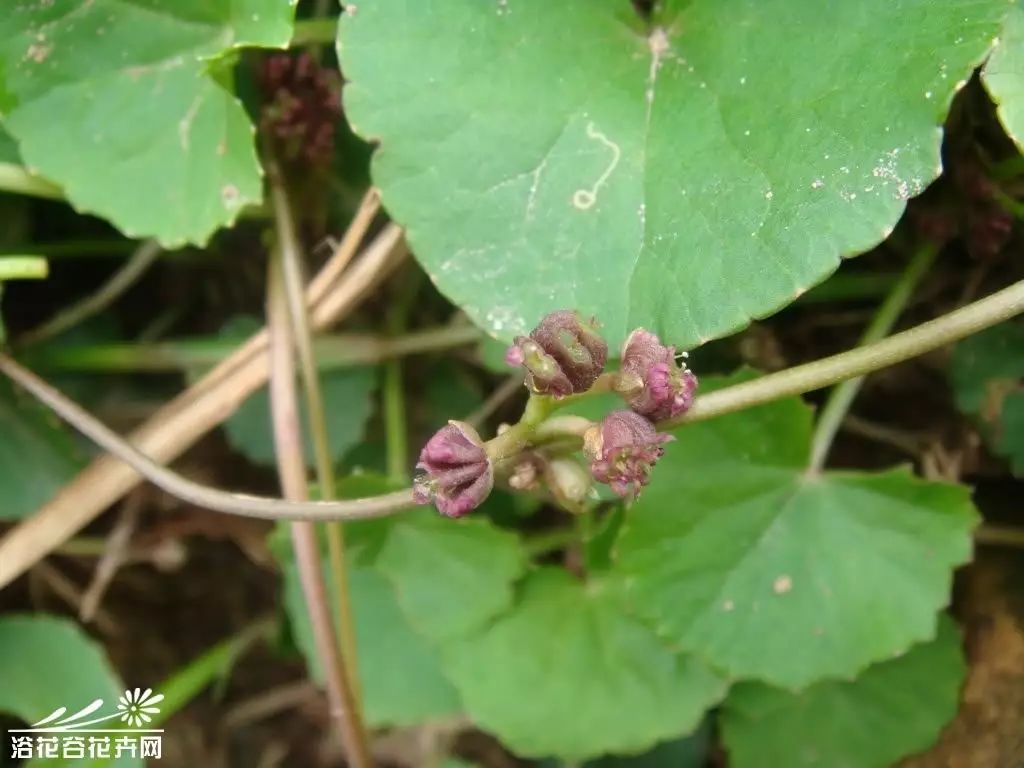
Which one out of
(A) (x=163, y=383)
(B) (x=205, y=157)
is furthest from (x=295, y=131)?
(A) (x=163, y=383)

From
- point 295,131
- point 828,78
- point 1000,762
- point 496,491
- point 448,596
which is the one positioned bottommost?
point 1000,762

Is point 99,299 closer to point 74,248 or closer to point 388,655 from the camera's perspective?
point 74,248

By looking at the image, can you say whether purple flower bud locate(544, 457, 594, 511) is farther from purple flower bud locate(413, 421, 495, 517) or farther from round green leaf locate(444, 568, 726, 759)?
round green leaf locate(444, 568, 726, 759)

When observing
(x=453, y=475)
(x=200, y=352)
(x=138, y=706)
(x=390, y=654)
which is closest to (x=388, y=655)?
(x=390, y=654)

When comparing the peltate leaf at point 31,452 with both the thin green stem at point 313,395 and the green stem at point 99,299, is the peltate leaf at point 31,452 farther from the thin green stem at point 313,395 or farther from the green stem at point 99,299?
the thin green stem at point 313,395

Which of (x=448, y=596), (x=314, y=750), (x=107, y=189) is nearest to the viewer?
(x=107, y=189)

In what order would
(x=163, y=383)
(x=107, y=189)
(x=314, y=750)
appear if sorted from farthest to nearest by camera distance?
(x=314, y=750) → (x=163, y=383) → (x=107, y=189)

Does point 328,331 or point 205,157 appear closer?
point 205,157

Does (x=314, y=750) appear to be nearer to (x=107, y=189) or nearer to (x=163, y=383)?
(x=163, y=383)
